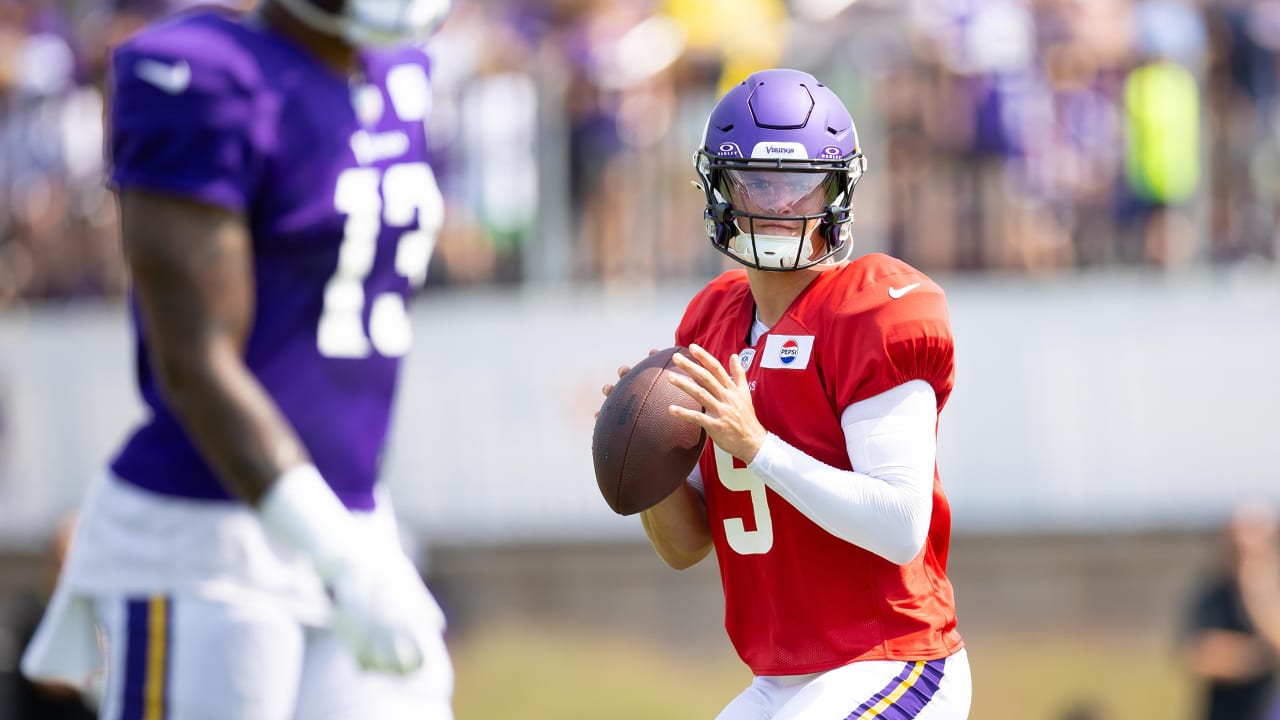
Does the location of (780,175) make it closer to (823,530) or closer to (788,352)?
(788,352)

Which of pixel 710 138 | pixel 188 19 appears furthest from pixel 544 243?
pixel 188 19

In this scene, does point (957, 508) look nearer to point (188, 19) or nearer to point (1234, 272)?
point (1234, 272)

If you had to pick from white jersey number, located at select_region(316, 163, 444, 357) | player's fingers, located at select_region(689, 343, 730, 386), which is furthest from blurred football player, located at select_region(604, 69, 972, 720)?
white jersey number, located at select_region(316, 163, 444, 357)

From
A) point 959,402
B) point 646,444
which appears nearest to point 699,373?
point 646,444

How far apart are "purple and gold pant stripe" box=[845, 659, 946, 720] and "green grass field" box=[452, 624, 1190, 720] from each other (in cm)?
599

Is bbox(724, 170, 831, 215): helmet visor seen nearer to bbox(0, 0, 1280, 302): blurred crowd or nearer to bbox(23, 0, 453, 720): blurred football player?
bbox(23, 0, 453, 720): blurred football player

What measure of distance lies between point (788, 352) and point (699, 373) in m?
0.24

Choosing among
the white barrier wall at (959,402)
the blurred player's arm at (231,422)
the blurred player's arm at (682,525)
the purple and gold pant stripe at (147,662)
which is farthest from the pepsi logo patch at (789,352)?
the white barrier wall at (959,402)

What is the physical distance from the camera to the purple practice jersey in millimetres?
2734

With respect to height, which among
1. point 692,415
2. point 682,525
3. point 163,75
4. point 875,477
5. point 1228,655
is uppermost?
point 163,75

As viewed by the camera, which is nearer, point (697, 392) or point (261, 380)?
point (261, 380)

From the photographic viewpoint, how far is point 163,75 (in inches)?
107

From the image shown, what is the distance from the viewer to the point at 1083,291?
30.0ft

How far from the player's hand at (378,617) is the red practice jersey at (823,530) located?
1007mm
